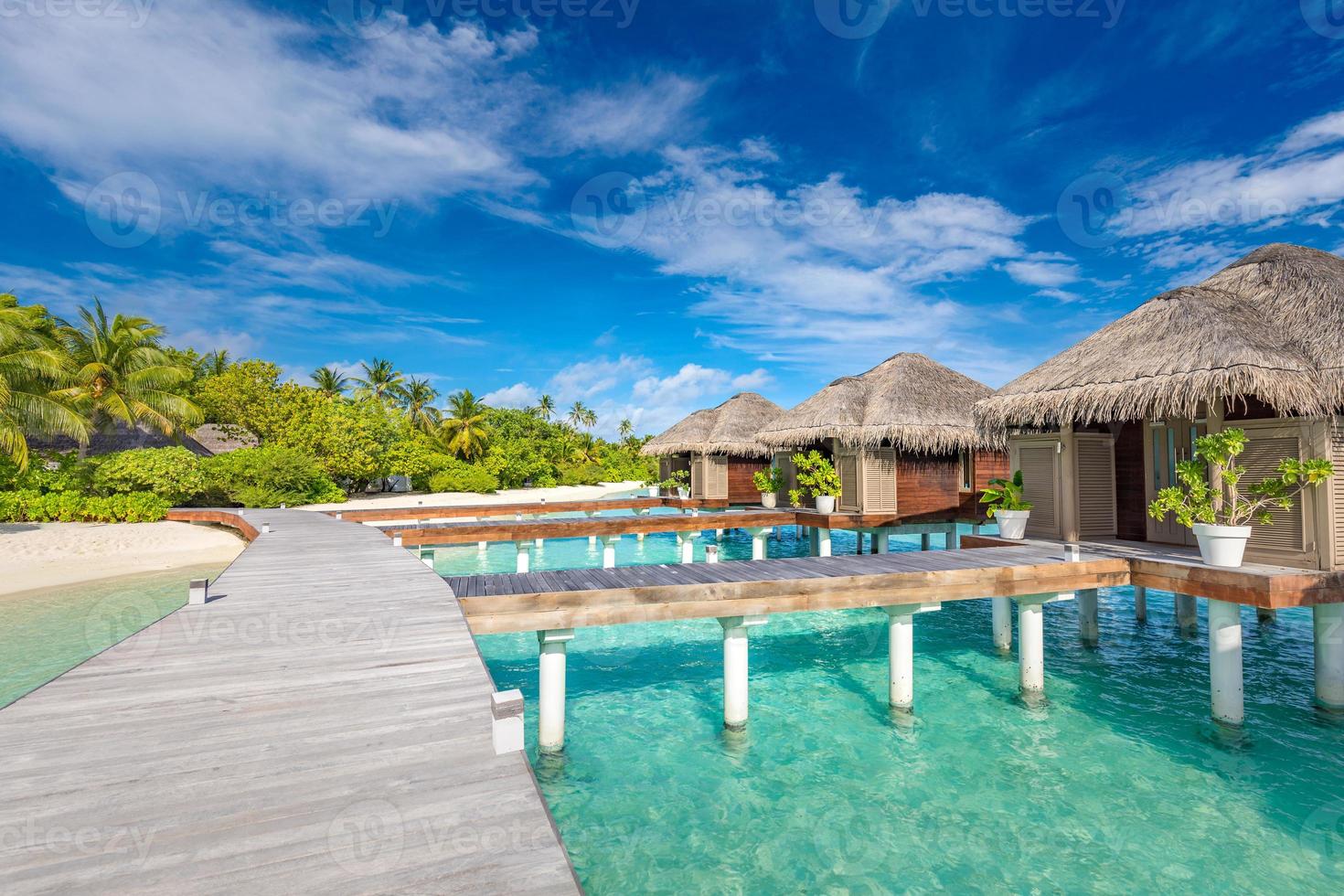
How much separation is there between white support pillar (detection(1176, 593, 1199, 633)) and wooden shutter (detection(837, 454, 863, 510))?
5762 mm

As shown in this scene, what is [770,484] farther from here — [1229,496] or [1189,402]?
[1189,402]

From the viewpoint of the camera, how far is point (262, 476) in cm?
2205

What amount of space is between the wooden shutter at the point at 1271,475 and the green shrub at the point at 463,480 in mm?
32060

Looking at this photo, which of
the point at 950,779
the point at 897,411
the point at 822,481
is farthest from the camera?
the point at 822,481

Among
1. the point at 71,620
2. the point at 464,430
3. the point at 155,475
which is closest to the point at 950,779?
the point at 71,620

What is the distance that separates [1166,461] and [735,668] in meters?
7.08

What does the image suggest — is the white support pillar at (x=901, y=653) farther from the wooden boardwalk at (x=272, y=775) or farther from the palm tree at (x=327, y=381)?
the palm tree at (x=327, y=381)

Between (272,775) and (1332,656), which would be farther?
(1332,656)

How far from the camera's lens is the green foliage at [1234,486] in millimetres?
6145

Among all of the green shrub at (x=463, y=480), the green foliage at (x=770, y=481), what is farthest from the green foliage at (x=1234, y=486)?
the green shrub at (x=463, y=480)

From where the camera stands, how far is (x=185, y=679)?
326cm

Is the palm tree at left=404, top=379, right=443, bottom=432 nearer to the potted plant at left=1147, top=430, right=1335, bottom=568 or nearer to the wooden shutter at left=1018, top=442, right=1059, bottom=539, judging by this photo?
the wooden shutter at left=1018, top=442, right=1059, bottom=539

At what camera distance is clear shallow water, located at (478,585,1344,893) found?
4168 mm

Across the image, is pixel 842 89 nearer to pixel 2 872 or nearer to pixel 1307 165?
pixel 1307 165
